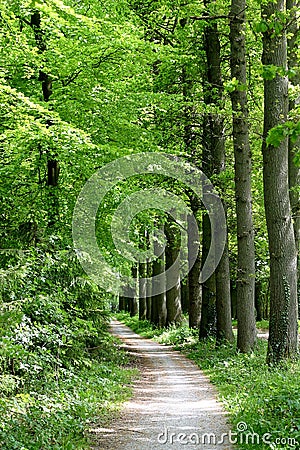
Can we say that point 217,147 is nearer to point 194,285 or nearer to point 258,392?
point 194,285

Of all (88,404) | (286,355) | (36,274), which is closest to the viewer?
(88,404)

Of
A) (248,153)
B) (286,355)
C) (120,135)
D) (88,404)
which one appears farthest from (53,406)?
(248,153)

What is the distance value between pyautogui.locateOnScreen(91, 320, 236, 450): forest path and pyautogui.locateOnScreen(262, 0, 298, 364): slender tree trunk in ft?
6.25

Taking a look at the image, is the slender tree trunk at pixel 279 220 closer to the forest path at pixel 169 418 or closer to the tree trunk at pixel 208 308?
the forest path at pixel 169 418

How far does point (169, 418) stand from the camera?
9531 millimetres

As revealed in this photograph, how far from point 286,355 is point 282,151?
416 cm

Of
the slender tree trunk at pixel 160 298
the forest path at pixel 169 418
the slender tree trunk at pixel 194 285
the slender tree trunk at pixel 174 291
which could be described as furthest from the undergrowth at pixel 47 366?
the slender tree trunk at pixel 160 298

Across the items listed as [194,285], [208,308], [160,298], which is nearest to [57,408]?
[208,308]

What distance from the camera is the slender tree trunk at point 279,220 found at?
11.8 m

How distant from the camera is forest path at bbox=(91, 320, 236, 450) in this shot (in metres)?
7.98

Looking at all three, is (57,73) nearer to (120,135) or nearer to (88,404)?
(120,135)

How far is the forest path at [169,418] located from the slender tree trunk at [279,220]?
1.91 metres

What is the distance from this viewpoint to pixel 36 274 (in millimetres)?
10523

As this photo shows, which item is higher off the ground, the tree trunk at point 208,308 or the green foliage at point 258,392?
the tree trunk at point 208,308
